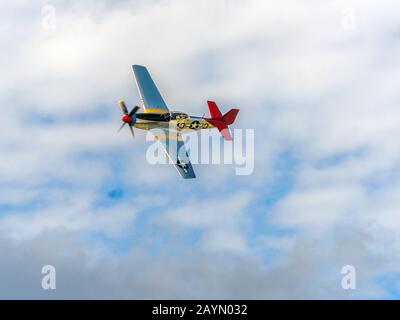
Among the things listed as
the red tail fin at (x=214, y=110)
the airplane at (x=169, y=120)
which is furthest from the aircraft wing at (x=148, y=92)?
the red tail fin at (x=214, y=110)

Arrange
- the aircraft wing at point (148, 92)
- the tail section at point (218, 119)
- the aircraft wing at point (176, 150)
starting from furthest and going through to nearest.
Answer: the tail section at point (218, 119), the aircraft wing at point (148, 92), the aircraft wing at point (176, 150)

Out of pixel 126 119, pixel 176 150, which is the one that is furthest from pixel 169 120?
pixel 126 119

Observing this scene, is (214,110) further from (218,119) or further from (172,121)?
(172,121)

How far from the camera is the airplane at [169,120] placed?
11575 centimetres

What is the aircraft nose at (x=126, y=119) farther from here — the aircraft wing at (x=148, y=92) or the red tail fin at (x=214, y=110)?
the red tail fin at (x=214, y=110)

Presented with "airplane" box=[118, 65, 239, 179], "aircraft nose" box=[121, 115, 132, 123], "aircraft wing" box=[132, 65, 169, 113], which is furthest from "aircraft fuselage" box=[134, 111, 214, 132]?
"aircraft wing" box=[132, 65, 169, 113]

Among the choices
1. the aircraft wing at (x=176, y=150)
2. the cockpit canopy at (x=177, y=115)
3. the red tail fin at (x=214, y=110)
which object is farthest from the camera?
the red tail fin at (x=214, y=110)

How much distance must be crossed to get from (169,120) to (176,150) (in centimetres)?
515

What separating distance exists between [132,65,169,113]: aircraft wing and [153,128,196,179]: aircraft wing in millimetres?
3796

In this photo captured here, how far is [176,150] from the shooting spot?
118 metres

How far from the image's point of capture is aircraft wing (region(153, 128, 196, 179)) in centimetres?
11569
